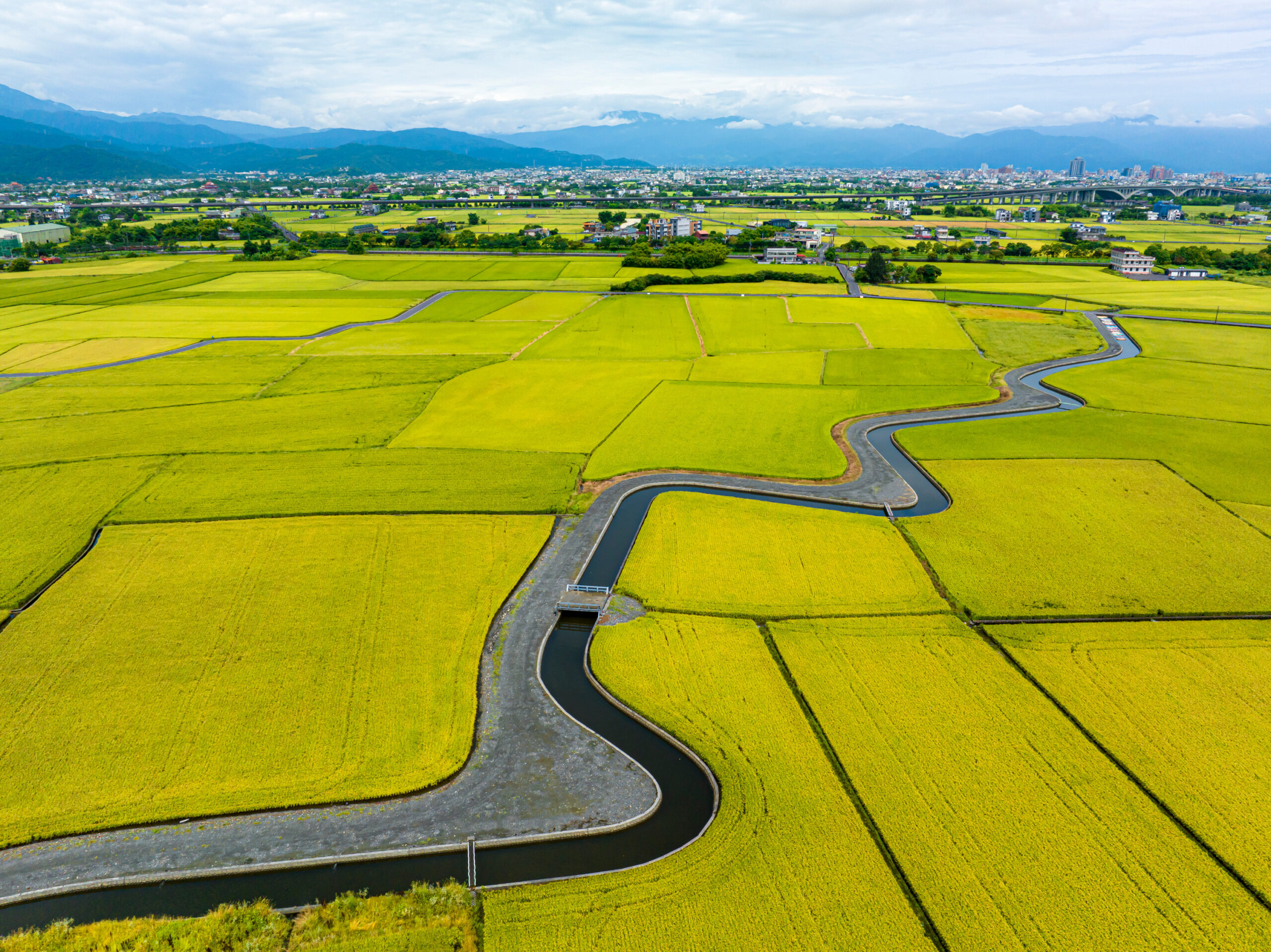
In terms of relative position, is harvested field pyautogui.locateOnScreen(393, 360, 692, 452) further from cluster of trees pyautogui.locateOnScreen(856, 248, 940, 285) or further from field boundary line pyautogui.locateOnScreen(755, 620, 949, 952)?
cluster of trees pyautogui.locateOnScreen(856, 248, 940, 285)

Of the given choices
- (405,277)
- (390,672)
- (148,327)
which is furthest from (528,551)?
(405,277)

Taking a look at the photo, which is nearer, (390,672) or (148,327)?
(390,672)

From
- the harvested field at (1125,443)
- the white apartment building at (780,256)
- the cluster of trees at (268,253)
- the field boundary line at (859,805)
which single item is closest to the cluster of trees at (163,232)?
the cluster of trees at (268,253)

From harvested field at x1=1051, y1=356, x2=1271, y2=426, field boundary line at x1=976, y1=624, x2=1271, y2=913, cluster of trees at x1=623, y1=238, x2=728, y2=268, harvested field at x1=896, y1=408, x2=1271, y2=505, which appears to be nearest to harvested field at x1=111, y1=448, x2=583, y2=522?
field boundary line at x1=976, y1=624, x2=1271, y2=913

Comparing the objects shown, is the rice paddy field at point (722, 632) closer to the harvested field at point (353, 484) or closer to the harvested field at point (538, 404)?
the harvested field at point (353, 484)

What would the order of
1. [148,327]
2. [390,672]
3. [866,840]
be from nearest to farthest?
[866,840] < [390,672] < [148,327]

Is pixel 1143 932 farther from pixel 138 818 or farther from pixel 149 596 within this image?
pixel 149 596
